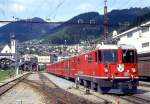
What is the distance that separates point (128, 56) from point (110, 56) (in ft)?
3.84

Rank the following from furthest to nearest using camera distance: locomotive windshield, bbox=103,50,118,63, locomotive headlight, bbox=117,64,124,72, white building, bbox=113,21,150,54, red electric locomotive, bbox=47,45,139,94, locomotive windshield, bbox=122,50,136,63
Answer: white building, bbox=113,21,150,54
locomotive windshield, bbox=122,50,136,63
locomotive windshield, bbox=103,50,118,63
locomotive headlight, bbox=117,64,124,72
red electric locomotive, bbox=47,45,139,94

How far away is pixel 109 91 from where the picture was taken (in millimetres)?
27234

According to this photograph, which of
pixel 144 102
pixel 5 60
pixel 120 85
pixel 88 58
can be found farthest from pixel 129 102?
pixel 5 60

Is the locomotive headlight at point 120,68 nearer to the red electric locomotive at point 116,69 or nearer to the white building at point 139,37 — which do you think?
the red electric locomotive at point 116,69

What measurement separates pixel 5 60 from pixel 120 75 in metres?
116

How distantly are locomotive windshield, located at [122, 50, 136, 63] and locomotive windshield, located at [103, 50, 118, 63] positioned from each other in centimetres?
51

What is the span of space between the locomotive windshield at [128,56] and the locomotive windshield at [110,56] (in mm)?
514

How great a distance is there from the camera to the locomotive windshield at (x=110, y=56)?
26922mm

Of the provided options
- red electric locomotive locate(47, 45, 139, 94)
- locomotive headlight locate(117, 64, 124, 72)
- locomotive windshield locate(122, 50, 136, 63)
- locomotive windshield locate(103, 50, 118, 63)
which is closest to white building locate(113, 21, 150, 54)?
locomotive windshield locate(122, 50, 136, 63)

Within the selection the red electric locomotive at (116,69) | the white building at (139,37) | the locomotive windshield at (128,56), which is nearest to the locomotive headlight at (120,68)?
the red electric locomotive at (116,69)

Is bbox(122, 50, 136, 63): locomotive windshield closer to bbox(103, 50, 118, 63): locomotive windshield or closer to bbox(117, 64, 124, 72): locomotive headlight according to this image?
bbox(117, 64, 124, 72): locomotive headlight

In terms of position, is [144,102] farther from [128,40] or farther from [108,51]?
[128,40]

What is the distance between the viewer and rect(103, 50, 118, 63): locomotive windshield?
26.9 metres

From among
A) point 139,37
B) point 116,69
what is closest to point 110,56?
point 116,69
